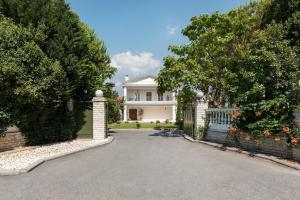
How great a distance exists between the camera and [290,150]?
1095cm

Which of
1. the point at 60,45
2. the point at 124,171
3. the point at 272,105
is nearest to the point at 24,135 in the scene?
the point at 60,45

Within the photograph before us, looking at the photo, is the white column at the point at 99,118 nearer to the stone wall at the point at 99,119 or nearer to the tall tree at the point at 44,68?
the stone wall at the point at 99,119

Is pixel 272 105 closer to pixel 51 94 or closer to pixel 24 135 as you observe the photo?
pixel 51 94

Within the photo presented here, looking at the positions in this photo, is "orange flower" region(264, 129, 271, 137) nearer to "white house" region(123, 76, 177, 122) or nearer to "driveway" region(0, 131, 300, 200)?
"driveway" region(0, 131, 300, 200)

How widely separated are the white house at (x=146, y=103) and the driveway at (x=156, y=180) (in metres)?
43.3

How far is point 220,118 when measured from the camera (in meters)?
16.9

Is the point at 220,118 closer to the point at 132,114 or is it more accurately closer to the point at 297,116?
the point at 297,116

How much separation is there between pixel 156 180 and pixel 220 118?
9.12 metres

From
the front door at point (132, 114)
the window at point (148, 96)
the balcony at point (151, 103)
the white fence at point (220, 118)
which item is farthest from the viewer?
the front door at point (132, 114)

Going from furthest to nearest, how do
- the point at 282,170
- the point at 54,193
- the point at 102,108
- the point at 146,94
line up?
the point at 146,94 → the point at 102,108 → the point at 282,170 → the point at 54,193

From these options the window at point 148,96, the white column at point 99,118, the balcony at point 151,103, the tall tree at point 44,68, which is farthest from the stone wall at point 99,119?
the window at point 148,96

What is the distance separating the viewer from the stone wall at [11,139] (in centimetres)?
1422

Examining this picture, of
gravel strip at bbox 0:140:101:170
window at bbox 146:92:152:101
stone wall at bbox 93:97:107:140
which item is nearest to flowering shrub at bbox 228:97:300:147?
gravel strip at bbox 0:140:101:170

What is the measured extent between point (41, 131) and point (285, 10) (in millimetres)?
14633
